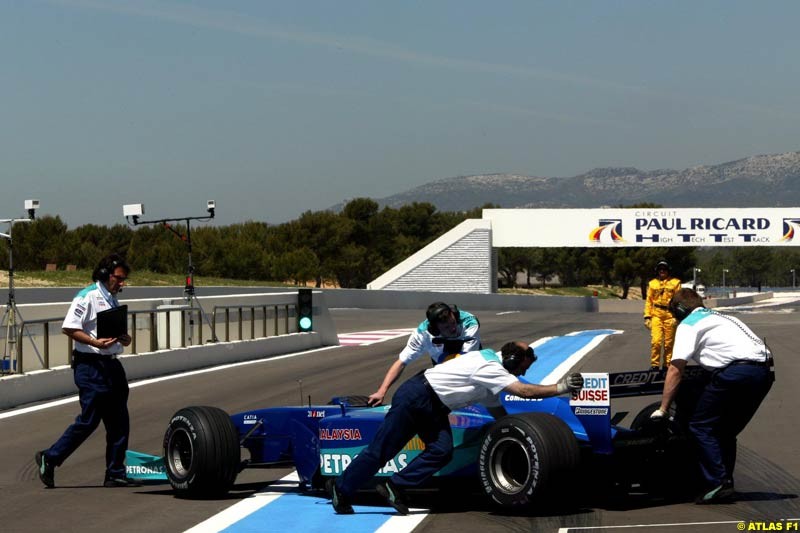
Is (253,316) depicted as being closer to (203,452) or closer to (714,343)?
(203,452)

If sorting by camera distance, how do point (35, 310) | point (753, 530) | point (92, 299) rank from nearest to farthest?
point (753, 530)
point (92, 299)
point (35, 310)

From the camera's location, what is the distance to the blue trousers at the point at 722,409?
8.70m

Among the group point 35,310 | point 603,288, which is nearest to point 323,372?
point 35,310

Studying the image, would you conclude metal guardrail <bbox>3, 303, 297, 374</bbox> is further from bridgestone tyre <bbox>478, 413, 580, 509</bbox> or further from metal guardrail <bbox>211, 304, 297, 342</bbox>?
bridgestone tyre <bbox>478, 413, 580, 509</bbox>

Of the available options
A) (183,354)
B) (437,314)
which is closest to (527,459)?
(437,314)

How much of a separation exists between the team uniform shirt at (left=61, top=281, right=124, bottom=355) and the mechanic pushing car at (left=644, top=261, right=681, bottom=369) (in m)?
10.7

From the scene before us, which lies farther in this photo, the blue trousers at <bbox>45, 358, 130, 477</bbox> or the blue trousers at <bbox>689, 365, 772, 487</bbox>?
the blue trousers at <bbox>45, 358, 130, 477</bbox>

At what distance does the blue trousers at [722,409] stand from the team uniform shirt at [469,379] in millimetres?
1400

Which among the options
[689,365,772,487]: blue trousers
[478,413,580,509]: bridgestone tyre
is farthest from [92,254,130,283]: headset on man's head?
[689,365,772,487]: blue trousers

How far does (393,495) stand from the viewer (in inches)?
337

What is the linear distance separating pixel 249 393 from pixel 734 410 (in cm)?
1087

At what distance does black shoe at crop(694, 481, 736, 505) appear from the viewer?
8.66 metres

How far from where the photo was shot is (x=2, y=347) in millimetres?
18203

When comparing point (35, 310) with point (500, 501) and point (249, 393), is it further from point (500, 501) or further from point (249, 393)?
point (500, 501)
